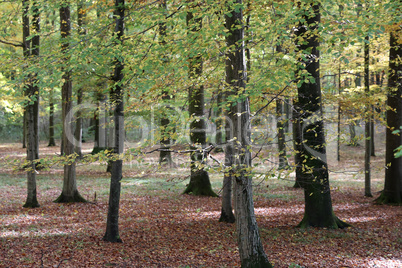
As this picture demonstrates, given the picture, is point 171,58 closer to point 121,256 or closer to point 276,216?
point 121,256

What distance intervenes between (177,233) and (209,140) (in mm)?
3904

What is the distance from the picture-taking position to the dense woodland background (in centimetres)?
536

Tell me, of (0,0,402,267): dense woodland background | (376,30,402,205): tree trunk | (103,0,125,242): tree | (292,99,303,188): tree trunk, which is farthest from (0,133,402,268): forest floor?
(292,99,303,188): tree trunk

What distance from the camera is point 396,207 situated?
37.6 ft

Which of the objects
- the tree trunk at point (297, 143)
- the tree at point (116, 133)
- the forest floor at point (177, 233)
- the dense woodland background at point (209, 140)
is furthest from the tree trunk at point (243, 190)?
the tree at point (116, 133)

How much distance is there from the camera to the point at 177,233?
8.30 metres

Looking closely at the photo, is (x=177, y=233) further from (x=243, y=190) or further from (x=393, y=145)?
(x=393, y=145)

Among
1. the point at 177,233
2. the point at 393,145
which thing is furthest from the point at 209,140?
the point at 393,145

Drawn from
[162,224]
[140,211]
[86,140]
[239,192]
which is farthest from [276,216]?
[86,140]

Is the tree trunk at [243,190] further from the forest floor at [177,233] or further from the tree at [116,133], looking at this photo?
the tree at [116,133]

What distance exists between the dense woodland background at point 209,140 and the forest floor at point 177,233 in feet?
0.17

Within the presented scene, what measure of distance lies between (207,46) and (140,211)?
259 inches

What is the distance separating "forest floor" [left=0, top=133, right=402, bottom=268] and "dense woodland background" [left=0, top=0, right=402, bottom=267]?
5 cm

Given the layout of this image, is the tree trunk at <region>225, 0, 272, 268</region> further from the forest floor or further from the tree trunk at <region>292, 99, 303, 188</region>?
the tree trunk at <region>292, 99, 303, 188</region>
